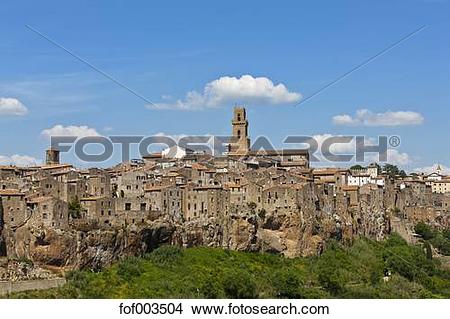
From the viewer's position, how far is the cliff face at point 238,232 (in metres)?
23.2

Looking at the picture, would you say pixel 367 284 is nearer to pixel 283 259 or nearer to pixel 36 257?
pixel 283 259

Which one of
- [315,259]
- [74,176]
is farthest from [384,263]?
[74,176]

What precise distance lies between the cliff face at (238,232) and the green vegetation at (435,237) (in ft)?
2.48

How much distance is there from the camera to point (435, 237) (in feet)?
137

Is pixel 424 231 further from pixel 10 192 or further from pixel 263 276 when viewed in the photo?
pixel 10 192

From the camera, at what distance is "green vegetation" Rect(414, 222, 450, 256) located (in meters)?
40.5

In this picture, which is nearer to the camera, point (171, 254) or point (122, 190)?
point (171, 254)

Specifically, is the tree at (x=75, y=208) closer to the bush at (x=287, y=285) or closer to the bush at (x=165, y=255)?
the bush at (x=165, y=255)

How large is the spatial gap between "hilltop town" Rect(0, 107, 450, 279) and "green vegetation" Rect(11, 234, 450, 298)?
0.60 m

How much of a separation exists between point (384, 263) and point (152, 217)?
11283mm

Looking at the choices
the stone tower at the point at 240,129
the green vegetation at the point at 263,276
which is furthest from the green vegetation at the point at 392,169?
the green vegetation at the point at 263,276

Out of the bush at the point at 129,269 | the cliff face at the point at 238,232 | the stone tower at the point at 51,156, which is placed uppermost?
the stone tower at the point at 51,156

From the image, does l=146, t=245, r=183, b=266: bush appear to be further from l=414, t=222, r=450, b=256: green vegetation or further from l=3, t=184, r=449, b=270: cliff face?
l=414, t=222, r=450, b=256: green vegetation
